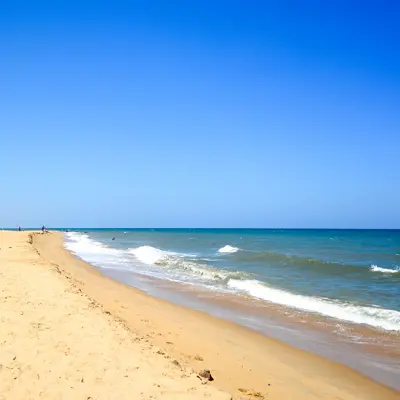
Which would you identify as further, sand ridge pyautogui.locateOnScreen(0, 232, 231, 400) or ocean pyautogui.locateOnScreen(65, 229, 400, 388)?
ocean pyautogui.locateOnScreen(65, 229, 400, 388)

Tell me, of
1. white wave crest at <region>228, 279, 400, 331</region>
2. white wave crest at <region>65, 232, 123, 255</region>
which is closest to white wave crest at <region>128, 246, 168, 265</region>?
white wave crest at <region>65, 232, 123, 255</region>

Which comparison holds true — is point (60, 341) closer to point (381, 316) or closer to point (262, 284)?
point (381, 316)

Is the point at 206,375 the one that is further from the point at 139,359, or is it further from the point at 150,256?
the point at 150,256

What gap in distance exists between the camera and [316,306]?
44.8 ft

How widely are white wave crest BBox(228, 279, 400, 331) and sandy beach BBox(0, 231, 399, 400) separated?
396 cm

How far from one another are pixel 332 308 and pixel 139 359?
30.3ft

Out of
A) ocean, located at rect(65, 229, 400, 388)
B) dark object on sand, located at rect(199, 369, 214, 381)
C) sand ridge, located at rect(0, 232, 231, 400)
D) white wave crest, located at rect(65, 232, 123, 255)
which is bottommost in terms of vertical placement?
white wave crest, located at rect(65, 232, 123, 255)

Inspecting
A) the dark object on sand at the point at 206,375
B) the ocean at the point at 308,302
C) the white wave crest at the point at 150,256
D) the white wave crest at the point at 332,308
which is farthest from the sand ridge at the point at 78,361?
the white wave crest at the point at 150,256

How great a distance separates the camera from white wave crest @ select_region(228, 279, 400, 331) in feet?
38.4

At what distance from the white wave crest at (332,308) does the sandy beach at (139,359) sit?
156 inches

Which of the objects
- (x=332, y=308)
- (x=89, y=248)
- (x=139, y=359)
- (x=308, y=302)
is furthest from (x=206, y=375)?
(x=89, y=248)

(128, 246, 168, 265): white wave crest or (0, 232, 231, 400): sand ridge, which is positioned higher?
(0, 232, 231, 400): sand ridge

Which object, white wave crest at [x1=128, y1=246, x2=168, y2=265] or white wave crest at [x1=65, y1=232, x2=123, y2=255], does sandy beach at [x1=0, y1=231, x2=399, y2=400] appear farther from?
white wave crest at [x1=65, y1=232, x2=123, y2=255]

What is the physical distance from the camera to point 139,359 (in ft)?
20.4
